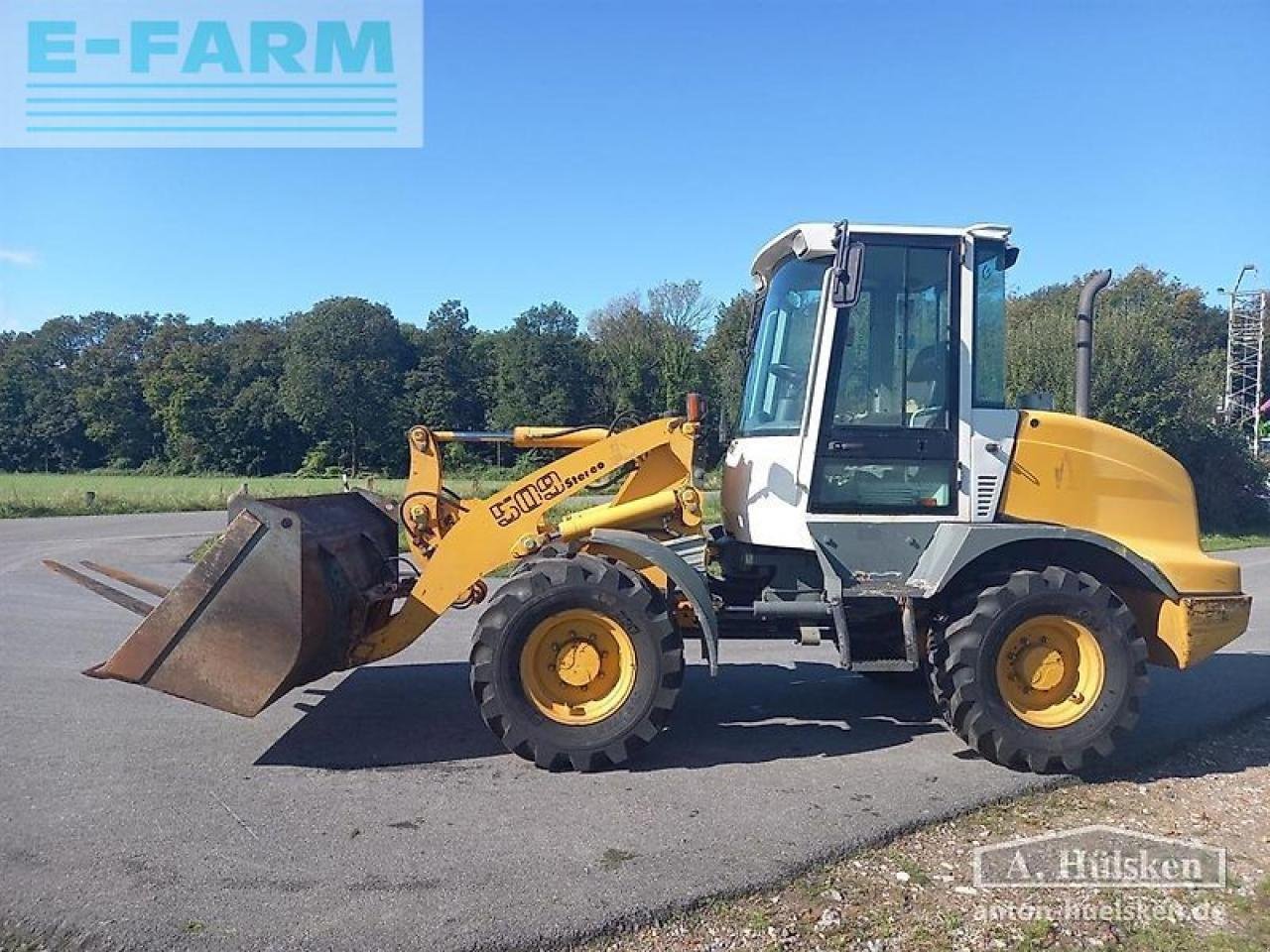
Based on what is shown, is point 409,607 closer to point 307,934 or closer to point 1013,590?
point 307,934

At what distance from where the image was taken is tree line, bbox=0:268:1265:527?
4712 centimetres

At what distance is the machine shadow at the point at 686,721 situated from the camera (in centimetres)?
525

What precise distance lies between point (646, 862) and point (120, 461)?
66.7 meters

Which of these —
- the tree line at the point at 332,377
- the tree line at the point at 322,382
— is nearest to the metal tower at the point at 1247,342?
the tree line at the point at 332,377

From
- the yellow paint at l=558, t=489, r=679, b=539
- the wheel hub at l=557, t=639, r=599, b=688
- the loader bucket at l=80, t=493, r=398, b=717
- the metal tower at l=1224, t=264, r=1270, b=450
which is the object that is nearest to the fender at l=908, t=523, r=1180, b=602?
the yellow paint at l=558, t=489, r=679, b=539

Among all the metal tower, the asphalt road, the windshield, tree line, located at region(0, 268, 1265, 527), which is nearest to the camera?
the asphalt road

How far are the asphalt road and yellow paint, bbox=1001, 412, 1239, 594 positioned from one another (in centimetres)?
119

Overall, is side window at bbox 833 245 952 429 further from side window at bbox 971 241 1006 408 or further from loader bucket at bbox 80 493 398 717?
loader bucket at bbox 80 493 398 717

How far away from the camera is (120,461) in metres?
61.3

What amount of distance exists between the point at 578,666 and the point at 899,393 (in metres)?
2.43

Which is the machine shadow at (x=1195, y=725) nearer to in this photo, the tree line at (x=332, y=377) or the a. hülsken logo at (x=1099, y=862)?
the a. hülsken logo at (x=1099, y=862)

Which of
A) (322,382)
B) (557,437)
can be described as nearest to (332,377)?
(322,382)

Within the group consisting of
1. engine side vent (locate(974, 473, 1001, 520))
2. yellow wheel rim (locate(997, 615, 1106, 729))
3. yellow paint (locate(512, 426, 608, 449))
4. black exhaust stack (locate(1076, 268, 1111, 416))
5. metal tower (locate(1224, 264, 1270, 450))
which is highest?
metal tower (locate(1224, 264, 1270, 450))

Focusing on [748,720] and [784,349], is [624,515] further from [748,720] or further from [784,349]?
[748,720]
